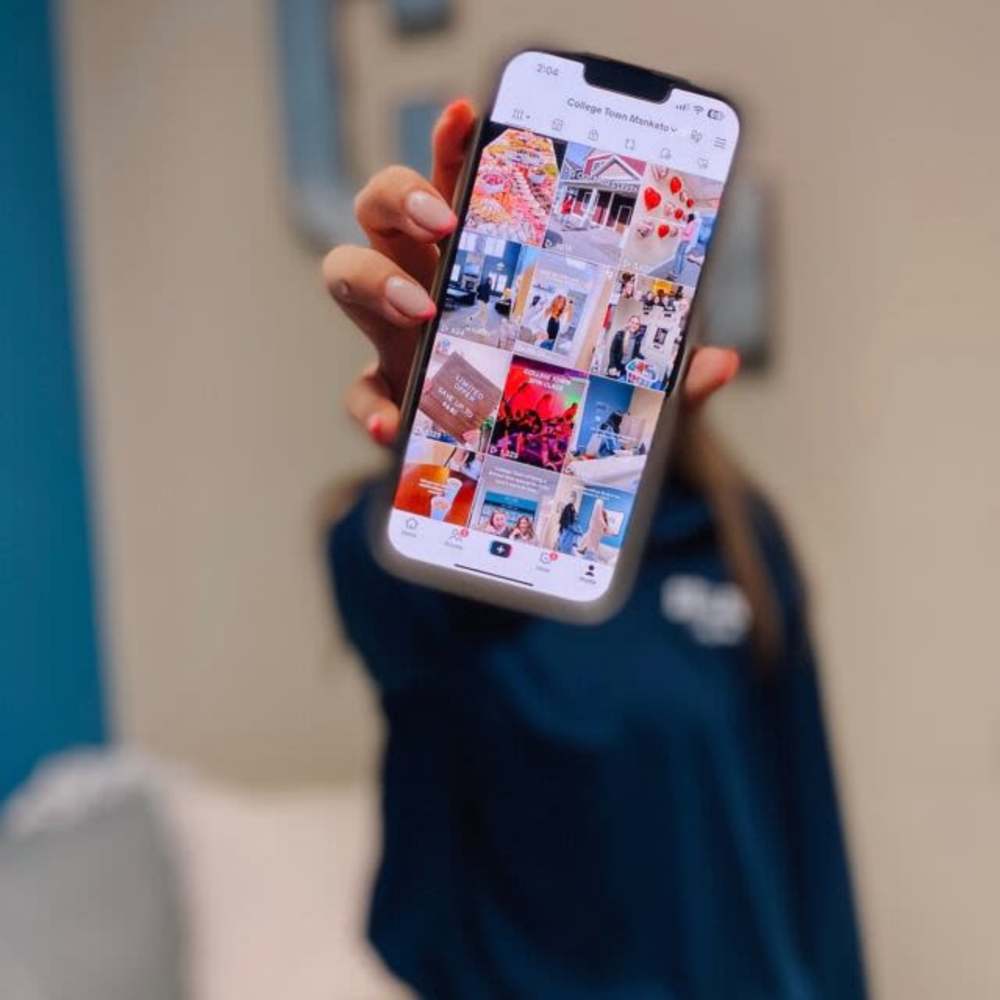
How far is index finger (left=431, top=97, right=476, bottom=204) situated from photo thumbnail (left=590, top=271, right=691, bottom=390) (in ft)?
0.15

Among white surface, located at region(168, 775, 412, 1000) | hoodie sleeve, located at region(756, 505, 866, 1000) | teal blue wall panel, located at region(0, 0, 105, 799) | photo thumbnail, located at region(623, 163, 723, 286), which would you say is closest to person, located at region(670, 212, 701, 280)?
photo thumbnail, located at region(623, 163, 723, 286)

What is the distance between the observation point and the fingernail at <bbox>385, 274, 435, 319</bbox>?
257 mm

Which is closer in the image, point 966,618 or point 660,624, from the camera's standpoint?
point 966,618

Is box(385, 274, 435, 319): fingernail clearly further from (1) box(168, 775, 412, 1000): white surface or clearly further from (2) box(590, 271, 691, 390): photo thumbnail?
(1) box(168, 775, 412, 1000): white surface

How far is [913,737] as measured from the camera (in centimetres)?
44

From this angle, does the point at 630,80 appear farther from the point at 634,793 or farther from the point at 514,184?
the point at 634,793

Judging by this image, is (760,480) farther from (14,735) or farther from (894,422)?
(14,735)

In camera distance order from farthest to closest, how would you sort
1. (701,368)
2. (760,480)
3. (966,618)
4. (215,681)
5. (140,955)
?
(215,681) → (140,955) → (760,480) → (966,618) → (701,368)

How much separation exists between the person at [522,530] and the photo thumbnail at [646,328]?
0.04m

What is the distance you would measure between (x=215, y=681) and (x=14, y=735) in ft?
0.77

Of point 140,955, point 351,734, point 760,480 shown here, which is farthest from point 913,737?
point 140,955

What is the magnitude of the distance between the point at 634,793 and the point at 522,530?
42cm

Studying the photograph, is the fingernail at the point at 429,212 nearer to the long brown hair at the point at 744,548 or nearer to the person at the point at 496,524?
the person at the point at 496,524

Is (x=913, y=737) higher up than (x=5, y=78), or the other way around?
Result: (x=5, y=78)
